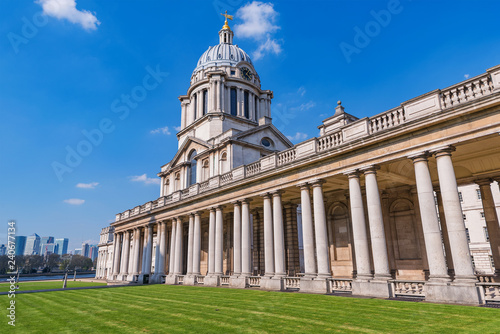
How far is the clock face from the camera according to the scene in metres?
56.0

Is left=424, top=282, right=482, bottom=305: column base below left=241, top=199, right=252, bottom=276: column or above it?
below

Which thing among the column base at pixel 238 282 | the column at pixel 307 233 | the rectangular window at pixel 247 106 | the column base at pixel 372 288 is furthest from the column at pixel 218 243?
the rectangular window at pixel 247 106

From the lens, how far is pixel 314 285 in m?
18.5

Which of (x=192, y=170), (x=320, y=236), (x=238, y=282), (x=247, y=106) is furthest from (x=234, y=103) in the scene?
(x=320, y=236)

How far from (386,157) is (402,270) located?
10.1 m

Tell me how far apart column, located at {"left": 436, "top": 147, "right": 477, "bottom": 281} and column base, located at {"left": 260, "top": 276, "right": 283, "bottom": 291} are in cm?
1085

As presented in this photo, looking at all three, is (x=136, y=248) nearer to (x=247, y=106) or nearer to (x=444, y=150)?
(x=247, y=106)

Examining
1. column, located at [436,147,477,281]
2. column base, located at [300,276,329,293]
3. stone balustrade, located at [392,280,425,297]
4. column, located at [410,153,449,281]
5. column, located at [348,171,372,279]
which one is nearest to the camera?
column, located at [436,147,477,281]

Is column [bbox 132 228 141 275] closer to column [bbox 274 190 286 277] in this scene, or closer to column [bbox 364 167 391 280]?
column [bbox 274 190 286 277]

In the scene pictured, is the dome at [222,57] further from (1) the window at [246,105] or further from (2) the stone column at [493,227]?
(2) the stone column at [493,227]

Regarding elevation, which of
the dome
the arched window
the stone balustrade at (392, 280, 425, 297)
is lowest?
the stone balustrade at (392, 280, 425, 297)

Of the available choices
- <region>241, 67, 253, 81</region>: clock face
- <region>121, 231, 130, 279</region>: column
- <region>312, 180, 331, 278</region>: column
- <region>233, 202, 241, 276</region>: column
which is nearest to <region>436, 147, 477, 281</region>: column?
<region>312, 180, 331, 278</region>: column

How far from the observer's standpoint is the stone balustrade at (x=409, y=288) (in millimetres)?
14297

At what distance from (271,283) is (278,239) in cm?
303
